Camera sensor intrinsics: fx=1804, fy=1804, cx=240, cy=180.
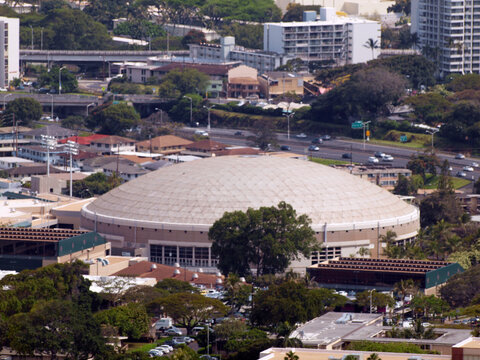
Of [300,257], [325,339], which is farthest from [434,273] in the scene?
[325,339]

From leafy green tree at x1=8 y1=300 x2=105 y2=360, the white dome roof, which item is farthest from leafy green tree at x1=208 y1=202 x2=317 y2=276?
leafy green tree at x1=8 y1=300 x2=105 y2=360

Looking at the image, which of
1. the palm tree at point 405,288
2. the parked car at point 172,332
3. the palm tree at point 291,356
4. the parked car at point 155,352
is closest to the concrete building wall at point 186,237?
the palm tree at point 405,288

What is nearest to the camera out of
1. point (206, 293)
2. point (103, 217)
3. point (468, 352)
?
point (468, 352)

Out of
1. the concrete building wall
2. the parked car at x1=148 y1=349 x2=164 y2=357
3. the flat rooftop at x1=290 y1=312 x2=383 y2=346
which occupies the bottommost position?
the parked car at x1=148 y1=349 x2=164 y2=357

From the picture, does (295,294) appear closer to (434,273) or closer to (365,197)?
(434,273)

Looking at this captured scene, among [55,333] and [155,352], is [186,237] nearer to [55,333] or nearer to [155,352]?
[155,352]

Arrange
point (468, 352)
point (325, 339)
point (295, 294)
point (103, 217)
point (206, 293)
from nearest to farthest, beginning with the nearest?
point (468, 352), point (325, 339), point (295, 294), point (206, 293), point (103, 217)

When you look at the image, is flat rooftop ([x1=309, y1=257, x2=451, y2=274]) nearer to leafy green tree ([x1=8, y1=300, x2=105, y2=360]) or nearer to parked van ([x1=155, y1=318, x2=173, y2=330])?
parked van ([x1=155, y1=318, x2=173, y2=330])

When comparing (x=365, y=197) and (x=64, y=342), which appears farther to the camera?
(x=365, y=197)
